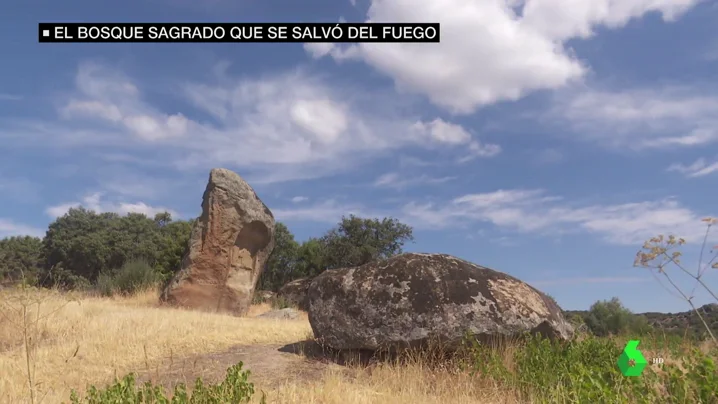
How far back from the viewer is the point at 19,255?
3766 centimetres

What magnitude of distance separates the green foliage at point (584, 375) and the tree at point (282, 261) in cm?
2051

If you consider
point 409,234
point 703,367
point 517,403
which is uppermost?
point 409,234

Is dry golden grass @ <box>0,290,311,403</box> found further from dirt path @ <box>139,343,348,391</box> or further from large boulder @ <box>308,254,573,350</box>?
large boulder @ <box>308,254,573,350</box>

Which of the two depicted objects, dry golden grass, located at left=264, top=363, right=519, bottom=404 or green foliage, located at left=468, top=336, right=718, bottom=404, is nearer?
green foliage, located at left=468, top=336, right=718, bottom=404

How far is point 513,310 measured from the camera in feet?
26.1

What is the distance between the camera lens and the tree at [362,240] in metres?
25.8

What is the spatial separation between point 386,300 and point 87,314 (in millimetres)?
7709

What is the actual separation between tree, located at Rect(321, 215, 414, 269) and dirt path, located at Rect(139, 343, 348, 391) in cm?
1646

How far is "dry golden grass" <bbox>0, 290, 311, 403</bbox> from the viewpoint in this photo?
7.08m

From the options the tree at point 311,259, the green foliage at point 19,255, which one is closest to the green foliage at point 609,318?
the tree at point 311,259

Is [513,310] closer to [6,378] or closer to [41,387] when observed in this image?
[41,387]

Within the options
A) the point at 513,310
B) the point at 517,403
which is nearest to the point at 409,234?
the point at 513,310

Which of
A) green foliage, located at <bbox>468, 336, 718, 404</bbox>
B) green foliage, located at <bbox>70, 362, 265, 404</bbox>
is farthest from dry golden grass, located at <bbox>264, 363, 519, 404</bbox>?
green foliage, located at <bbox>70, 362, 265, 404</bbox>

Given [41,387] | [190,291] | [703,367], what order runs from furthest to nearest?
[190,291]
[41,387]
[703,367]
